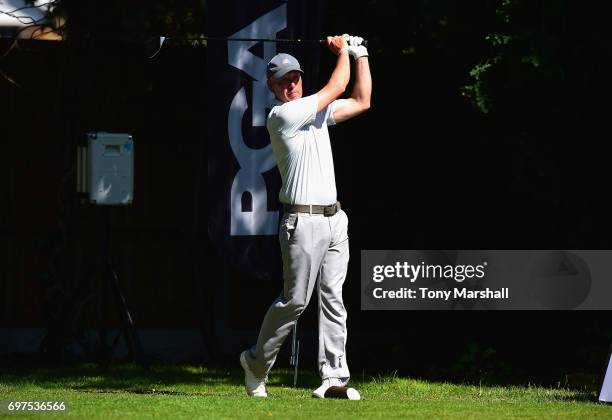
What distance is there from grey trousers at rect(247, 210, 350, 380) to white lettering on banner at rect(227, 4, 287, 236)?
216 centimetres

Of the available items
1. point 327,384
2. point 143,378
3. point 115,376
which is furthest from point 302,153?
point 115,376

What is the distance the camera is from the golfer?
25.9ft

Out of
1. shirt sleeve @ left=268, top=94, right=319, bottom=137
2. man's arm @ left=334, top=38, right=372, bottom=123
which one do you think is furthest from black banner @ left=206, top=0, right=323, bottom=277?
shirt sleeve @ left=268, top=94, right=319, bottom=137

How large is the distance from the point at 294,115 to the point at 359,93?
539 mm

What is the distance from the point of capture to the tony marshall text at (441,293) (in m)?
11.8

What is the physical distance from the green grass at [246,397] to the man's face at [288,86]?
187 centimetres

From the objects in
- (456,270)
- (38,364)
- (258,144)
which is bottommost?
(38,364)

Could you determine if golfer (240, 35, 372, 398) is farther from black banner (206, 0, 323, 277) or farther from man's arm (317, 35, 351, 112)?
black banner (206, 0, 323, 277)

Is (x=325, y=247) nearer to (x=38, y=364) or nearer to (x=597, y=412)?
(x=597, y=412)

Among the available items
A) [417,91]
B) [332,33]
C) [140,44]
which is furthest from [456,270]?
[140,44]

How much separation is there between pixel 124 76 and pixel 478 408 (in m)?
5.30

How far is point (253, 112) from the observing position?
33.2 feet

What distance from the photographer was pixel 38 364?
1112 cm

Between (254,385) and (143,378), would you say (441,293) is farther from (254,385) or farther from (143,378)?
(254,385)
